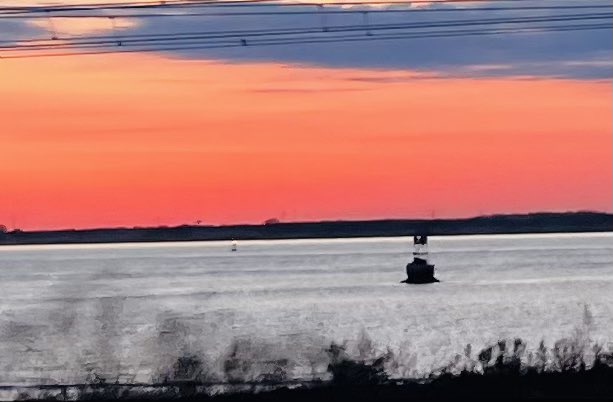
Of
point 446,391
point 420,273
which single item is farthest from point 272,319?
point 446,391

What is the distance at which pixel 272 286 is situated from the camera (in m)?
158

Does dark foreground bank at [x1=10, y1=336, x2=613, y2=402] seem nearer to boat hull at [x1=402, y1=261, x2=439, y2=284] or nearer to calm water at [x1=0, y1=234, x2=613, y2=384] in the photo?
calm water at [x1=0, y1=234, x2=613, y2=384]

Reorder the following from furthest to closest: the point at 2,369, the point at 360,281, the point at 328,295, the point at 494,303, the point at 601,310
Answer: the point at 360,281
the point at 328,295
the point at 494,303
the point at 601,310
the point at 2,369

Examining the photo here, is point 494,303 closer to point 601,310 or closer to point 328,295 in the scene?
point 601,310

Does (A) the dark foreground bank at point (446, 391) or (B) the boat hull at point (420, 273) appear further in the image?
(B) the boat hull at point (420, 273)

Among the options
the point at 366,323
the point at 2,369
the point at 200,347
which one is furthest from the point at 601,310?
the point at 2,369

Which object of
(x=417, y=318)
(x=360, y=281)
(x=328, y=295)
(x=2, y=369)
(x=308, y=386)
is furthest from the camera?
(x=360, y=281)

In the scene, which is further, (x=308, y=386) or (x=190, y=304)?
(x=190, y=304)

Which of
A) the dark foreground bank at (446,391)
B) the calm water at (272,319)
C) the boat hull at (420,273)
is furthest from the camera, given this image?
the boat hull at (420,273)

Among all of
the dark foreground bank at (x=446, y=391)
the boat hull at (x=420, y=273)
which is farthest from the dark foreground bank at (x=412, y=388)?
the boat hull at (x=420, y=273)

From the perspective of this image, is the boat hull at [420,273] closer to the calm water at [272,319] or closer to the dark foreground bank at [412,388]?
the calm water at [272,319]

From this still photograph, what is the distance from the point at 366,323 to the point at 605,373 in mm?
57876

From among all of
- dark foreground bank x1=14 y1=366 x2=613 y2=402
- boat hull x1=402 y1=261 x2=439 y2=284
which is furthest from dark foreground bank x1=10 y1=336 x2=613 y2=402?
boat hull x1=402 y1=261 x2=439 y2=284

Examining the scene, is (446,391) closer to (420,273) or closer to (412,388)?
(412,388)
